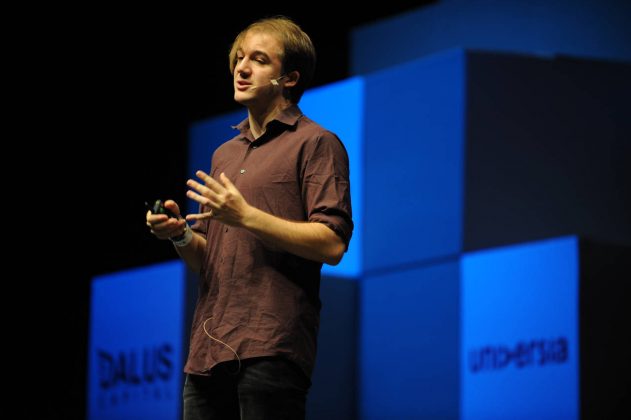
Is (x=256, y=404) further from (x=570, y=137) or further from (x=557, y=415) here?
(x=570, y=137)

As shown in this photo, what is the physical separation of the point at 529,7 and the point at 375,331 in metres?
1.83

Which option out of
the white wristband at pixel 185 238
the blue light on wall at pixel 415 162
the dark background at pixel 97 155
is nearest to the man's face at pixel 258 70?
the white wristband at pixel 185 238

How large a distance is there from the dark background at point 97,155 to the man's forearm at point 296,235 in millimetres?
3421

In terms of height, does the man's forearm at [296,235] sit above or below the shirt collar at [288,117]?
below

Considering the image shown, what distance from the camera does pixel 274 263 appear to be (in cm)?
197

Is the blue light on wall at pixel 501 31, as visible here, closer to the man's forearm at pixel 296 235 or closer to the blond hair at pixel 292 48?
the blond hair at pixel 292 48

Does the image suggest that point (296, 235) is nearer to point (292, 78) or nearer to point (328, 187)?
point (328, 187)

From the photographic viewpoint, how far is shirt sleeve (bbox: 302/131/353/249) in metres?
1.97

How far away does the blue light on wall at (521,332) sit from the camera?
13.7ft

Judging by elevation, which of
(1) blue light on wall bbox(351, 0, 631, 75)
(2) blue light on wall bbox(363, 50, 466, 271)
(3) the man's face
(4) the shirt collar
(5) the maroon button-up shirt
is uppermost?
(1) blue light on wall bbox(351, 0, 631, 75)

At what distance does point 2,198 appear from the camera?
5172 mm

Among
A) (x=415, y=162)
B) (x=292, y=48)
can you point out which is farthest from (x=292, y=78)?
(x=415, y=162)

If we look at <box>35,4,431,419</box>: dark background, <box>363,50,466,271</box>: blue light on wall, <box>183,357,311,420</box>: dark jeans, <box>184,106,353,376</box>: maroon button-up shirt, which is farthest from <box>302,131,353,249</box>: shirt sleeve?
<box>35,4,431,419</box>: dark background

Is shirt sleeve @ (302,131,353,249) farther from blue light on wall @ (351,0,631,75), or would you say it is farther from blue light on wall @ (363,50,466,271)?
blue light on wall @ (351,0,631,75)
